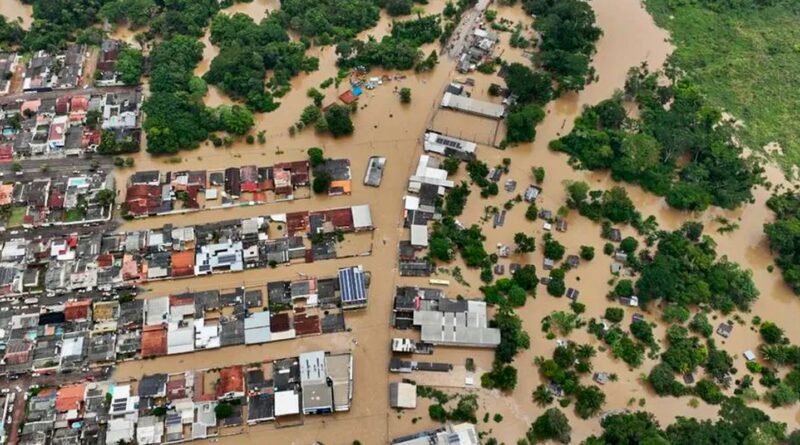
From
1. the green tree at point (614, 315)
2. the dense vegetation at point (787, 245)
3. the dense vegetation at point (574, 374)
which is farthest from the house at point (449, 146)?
the dense vegetation at point (787, 245)

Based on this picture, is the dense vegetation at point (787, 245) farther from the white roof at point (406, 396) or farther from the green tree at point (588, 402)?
the white roof at point (406, 396)

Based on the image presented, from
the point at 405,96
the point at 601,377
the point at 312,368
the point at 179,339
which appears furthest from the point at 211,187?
the point at 601,377

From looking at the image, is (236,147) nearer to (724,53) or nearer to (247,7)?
(247,7)

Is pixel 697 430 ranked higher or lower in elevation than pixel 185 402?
higher

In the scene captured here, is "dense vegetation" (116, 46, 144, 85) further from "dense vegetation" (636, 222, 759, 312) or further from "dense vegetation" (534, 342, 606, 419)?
"dense vegetation" (636, 222, 759, 312)

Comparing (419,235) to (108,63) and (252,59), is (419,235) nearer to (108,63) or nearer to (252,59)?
(252,59)

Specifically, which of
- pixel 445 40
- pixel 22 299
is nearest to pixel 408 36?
pixel 445 40
